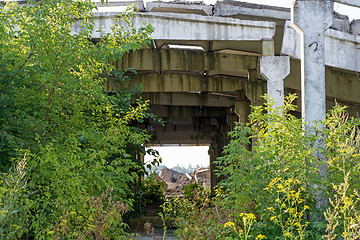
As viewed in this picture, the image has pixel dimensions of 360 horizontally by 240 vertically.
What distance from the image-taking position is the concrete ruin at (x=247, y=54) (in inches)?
317

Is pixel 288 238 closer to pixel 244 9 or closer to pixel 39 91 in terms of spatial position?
pixel 39 91

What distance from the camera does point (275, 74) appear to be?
388 inches

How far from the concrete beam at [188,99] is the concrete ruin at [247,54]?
4cm

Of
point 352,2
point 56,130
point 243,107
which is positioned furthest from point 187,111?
point 56,130

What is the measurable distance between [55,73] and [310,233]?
442cm

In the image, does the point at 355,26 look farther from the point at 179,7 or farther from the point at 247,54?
the point at 179,7

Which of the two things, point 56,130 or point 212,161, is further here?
point 212,161

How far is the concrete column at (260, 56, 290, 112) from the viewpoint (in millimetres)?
9758

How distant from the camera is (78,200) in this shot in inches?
245

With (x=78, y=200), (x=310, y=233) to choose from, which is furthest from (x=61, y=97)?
(x=310, y=233)

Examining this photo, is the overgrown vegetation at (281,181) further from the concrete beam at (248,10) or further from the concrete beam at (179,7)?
the concrete beam at (248,10)

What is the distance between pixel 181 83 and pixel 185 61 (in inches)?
74.1

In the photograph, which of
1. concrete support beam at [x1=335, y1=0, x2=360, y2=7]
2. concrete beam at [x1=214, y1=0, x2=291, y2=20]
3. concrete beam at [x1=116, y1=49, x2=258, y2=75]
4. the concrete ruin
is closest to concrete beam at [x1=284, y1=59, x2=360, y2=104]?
the concrete ruin

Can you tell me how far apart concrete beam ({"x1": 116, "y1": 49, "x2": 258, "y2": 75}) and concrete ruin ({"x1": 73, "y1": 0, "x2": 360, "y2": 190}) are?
0.03 metres
